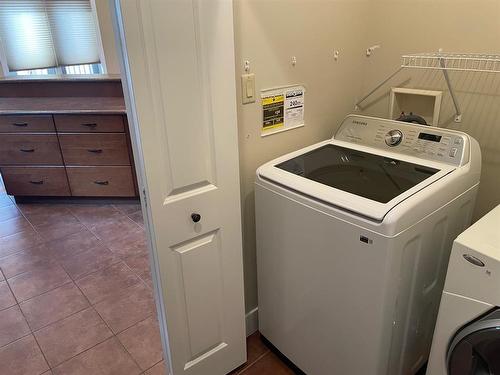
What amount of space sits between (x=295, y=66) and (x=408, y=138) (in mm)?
606

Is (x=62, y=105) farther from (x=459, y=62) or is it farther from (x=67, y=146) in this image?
(x=459, y=62)

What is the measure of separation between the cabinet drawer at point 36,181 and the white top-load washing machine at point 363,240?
258cm

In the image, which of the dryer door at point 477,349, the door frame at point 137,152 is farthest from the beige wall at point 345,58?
the dryer door at point 477,349

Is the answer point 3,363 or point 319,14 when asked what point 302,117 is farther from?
point 3,363

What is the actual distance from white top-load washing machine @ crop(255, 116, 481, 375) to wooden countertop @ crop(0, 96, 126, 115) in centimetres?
223

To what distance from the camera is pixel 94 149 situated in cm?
338

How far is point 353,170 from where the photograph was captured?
157 cm

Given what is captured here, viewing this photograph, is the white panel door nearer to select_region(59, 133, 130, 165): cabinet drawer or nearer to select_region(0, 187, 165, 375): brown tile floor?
select_region(0, 187, 165, 375): brown tile floor

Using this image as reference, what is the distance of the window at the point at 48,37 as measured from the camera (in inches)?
199

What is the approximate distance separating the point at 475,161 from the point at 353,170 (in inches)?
19.1

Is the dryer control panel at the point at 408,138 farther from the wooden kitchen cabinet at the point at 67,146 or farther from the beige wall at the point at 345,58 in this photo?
the wooden kitchen cabinet at the point at 67,146

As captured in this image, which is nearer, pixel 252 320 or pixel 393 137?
pixel 393 137

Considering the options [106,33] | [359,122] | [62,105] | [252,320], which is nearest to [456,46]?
[359,122]

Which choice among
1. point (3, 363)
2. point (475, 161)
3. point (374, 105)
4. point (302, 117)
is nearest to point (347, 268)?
point (475, 161)
